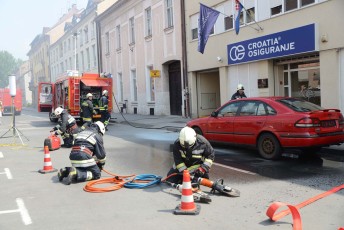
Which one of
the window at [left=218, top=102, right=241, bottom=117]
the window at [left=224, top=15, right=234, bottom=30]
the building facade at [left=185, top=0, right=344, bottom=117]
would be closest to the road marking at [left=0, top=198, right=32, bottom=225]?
the window at [left=218, top=102, right=241, bottom=117]

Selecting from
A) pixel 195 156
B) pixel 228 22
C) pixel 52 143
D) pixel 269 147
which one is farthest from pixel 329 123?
pixel 228 22

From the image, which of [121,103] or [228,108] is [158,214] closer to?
[228,108]

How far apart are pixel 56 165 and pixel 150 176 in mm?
3154

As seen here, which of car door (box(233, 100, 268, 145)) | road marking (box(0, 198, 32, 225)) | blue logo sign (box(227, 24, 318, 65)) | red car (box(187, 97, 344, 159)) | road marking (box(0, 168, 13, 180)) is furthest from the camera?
blue logo sign (box(227, 24, 318, 65))

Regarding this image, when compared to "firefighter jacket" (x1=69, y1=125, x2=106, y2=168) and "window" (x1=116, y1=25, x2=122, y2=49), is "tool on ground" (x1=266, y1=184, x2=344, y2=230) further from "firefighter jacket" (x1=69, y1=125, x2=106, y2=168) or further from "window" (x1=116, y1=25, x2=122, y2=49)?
"window" (x1=116, y1=25, x2=122, y2=49)

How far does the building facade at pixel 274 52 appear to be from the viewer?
1286 centimetres

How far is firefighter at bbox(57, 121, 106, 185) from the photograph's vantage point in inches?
279

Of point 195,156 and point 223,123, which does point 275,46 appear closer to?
point 223,123

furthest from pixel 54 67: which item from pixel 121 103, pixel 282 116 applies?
pixel 282 116

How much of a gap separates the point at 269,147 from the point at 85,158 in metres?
4.25

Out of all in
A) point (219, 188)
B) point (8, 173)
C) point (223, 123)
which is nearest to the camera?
point (219, 188)

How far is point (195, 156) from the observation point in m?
6.21

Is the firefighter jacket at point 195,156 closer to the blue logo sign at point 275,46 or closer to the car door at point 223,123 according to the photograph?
the car door at point 223,123

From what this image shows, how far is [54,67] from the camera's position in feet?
200
